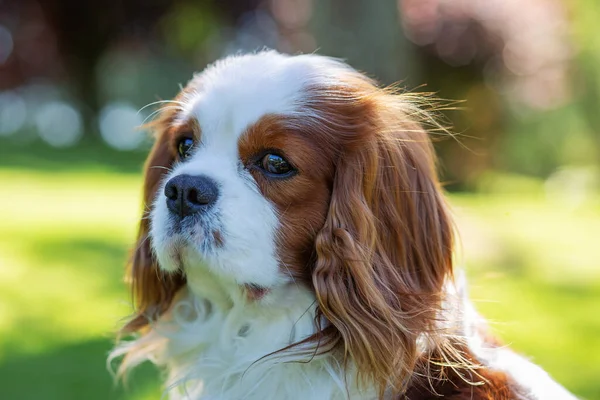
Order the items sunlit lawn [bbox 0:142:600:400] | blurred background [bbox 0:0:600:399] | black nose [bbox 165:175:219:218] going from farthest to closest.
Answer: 1. blurred background [bbox 0:0:600:399]
2. sunlit lawn [bbox 0:142:600:400]
3. black nose [bbox 165:175:219:218]

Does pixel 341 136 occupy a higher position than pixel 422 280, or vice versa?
pixel 341 136

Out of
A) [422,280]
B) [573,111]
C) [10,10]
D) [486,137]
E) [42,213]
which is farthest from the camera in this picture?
[10,10]

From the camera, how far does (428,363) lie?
8.84 feet

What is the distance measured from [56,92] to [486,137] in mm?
16111

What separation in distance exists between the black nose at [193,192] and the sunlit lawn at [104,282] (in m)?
1.12

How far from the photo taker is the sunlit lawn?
436cm

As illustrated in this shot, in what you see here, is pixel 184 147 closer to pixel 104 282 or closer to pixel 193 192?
pixel 193 192

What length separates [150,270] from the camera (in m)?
3.24

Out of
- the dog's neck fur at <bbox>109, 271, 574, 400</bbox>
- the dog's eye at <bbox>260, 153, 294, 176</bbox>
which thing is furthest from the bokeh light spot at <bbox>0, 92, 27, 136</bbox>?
the dog's eye at <bbox>260, 153, 294, 176</bbox>

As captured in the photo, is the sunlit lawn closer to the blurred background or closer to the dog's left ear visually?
the blurred background

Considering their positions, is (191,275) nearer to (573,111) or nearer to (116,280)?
(116,280)

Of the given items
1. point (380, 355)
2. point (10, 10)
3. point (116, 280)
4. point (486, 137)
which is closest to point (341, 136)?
point (380, 355)

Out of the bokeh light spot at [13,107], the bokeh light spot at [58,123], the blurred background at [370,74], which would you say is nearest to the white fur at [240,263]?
the blurred background at [370,74]

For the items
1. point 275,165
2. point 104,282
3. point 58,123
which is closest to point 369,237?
point 275,165
